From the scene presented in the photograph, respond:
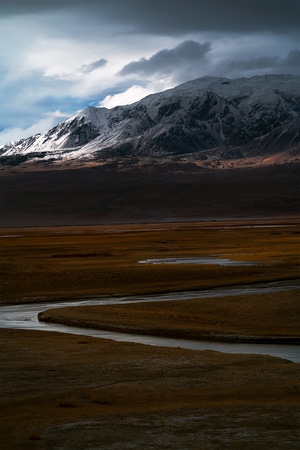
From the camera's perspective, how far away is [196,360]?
73.4ft

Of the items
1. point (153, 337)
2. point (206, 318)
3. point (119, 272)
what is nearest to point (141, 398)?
point (153, 337)

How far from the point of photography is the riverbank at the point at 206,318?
28.1 metres

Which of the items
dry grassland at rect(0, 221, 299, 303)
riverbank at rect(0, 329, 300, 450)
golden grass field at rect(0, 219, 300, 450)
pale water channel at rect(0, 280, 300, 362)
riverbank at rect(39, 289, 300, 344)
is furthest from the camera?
dry grassland at rect(0, 221, 299, 303)

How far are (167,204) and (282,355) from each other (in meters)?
176

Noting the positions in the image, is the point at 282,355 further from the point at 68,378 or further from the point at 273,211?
the point at 273,211

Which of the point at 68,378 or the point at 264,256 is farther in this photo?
the point at 264,256

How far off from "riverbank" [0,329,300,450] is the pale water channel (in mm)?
1907

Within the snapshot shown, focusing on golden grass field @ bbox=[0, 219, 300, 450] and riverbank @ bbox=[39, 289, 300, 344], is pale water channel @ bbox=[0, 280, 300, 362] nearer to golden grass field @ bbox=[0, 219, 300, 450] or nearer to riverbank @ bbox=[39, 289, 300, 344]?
riverbank @ bbox=[39, 289, 300, 344]

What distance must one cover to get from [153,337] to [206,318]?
397 centimetres

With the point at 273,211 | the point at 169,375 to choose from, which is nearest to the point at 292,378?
the point at 169,375

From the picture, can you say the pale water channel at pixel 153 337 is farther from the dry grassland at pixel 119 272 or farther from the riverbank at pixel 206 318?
the dry grassland at pixel 119 272

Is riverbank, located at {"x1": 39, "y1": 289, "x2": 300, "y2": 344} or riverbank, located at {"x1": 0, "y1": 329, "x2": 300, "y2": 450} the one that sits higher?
riverbank, located at {"x1": 0, "y1": 329, "x2": 300, "y2": 450}

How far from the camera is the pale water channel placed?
2561 centimetres

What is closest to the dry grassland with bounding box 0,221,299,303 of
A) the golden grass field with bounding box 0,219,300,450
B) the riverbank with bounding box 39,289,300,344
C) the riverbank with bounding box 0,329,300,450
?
the golden grass field with bounding box 0,219,300,450
